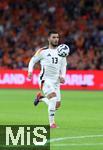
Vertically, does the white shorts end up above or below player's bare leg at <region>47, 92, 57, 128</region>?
above

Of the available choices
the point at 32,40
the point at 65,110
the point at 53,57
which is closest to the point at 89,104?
the point at 65,110

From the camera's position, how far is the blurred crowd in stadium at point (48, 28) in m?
34.0

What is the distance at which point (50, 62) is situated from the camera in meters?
15.0

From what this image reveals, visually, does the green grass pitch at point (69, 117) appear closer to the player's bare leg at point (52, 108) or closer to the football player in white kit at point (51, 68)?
the player's bare leg at point (52, 108)

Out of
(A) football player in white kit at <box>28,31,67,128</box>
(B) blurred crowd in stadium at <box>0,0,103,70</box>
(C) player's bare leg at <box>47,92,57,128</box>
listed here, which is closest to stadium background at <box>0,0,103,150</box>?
(B) blurred crowd in stadium at <box>0,0,103,70</box>

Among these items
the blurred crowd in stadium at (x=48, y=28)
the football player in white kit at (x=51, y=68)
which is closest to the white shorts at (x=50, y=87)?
the football player in white kit at (x=51, y=68)

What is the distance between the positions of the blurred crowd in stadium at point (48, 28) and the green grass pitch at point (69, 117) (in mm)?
5786

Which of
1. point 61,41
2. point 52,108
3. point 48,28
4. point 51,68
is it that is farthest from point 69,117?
point 48,28

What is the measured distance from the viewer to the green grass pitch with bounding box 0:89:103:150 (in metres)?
11.9

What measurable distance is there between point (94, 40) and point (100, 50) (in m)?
0.99

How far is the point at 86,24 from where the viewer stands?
118 ft

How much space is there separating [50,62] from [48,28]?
2155 cm

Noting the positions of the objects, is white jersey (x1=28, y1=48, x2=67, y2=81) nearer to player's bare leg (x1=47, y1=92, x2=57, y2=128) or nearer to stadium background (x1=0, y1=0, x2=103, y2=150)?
player's bare leg (x1=47, y1=92, x2=57, y2=128)

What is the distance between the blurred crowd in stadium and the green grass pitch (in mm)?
5786
